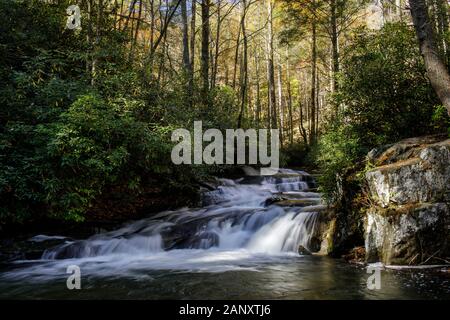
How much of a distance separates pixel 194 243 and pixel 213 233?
1.65ft

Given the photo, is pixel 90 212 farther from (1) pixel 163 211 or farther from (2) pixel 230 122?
(2) pixel 230 122

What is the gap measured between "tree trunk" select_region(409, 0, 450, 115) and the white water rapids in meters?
3.43

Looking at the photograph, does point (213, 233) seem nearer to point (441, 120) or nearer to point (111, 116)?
point (111, 116)

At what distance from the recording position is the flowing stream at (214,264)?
5.28m

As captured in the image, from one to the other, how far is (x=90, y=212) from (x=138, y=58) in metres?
5.15

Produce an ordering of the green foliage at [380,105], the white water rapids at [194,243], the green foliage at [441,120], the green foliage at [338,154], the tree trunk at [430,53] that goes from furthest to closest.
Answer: the green foliage at [380,105], the green foliage at [338,154], the green foliage at [441,120], the white water rapids at [194,243], the tree trunk at [430,53]

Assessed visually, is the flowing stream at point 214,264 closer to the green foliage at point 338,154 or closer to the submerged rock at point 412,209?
the submerged rock at point 412,209

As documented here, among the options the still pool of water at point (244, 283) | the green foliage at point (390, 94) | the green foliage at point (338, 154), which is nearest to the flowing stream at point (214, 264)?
the still pool of water at point (244, 283)

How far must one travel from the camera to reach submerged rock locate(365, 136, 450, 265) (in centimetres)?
591

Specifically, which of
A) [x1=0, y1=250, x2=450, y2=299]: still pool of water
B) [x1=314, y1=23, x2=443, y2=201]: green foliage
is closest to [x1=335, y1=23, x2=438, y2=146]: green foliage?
[x1=314, y1=23, x2=443, y2=201]: green foliage

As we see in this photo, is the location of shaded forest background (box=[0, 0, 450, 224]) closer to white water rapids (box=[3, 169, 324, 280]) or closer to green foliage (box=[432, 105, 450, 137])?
green foliage (box=[432, 105, 450, 137])

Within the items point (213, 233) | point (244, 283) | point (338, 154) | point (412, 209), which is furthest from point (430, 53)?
point (213, 233)

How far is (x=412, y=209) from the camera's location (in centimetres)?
600

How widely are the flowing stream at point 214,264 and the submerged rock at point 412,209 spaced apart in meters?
0.51
